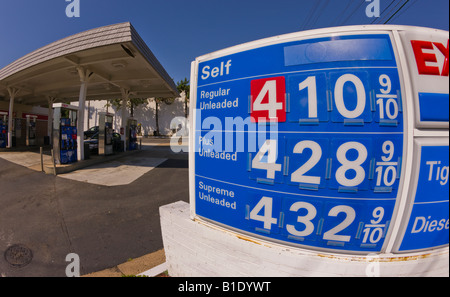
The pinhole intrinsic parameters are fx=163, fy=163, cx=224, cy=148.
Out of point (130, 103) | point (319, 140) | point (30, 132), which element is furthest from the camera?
point (130, 103)

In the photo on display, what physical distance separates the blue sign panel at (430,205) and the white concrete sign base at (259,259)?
12 cm

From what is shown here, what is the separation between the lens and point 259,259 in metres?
1.47

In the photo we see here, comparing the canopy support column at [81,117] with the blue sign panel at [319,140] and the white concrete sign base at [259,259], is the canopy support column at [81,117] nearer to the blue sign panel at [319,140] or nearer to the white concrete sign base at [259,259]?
the white concrete sign base at [259,259]

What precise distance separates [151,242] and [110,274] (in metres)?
0.69

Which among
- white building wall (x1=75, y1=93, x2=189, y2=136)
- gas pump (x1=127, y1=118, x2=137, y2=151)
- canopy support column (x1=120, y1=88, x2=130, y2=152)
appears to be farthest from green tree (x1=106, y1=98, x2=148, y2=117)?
canopy support column (x1=120, y1=88, x2=130, y2=152)

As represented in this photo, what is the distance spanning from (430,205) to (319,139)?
1.09 m

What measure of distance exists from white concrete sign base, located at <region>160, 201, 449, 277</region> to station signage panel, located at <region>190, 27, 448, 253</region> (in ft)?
0.31

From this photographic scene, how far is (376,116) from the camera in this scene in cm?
124

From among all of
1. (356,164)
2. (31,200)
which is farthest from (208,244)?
(31,200)

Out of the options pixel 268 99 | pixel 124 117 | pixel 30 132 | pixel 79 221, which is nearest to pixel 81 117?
pixel 124 117

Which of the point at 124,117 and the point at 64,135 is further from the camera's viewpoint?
the point at 124,117

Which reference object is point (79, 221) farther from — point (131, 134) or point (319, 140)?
point (131, 134)

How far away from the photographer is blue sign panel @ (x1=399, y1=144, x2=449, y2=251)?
50.8 inches

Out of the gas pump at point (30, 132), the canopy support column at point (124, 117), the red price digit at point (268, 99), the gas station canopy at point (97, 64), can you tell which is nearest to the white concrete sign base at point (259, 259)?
the red price digit at point (268, 99)
